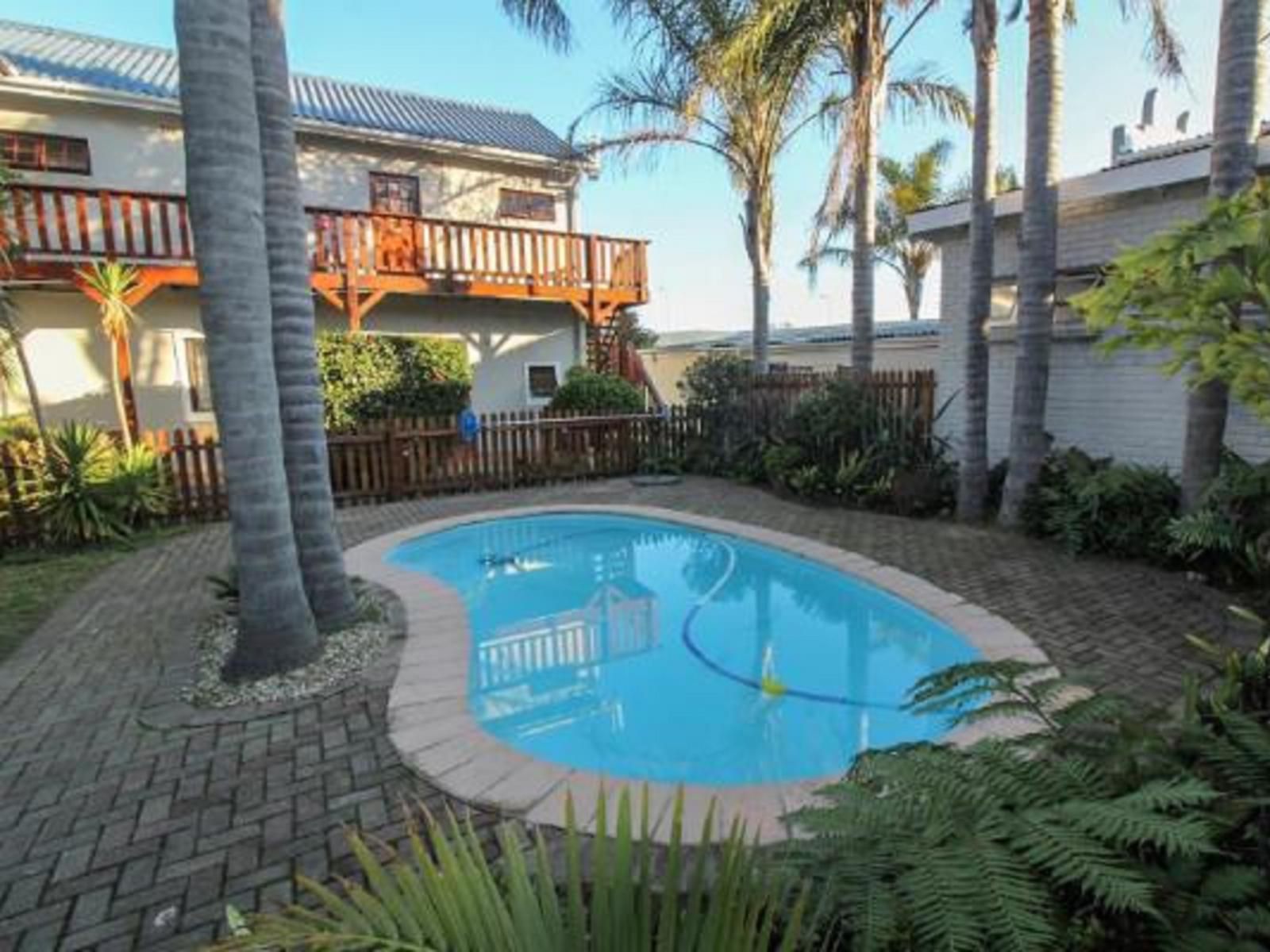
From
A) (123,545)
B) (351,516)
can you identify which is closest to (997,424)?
(351,516)

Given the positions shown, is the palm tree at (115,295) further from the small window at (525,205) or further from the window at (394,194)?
the small window at (525,205)

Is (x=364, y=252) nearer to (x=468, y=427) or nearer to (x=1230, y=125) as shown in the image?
(x=468, y=427)

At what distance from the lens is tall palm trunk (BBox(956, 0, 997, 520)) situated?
7.67 metres

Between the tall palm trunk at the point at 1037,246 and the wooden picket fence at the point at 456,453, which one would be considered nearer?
the tall palm trunk at the point at 1037,246

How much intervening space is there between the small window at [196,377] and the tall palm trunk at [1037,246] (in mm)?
12545

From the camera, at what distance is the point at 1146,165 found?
7.02 metres

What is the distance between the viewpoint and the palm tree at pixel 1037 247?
671 cm

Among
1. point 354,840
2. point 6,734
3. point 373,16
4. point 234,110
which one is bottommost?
point 6,734

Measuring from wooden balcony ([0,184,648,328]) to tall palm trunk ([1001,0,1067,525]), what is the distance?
8641 millimetres

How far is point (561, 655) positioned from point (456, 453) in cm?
607

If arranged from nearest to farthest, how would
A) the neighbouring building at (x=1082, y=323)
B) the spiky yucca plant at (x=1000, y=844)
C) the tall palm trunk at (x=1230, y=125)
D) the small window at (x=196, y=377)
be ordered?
the spiky yucca plant at (x=1000, y=844) < the tall palm trunk at (x=1230, y=125) < the neighbouring building at (x=1082, y=323) < the small window at (x=196, y=377)

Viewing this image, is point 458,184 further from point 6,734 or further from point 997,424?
point 6,734

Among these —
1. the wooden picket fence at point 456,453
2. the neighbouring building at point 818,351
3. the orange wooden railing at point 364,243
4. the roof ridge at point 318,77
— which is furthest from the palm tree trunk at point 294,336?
the roof ridge at point 318,77

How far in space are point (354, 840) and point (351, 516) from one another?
853 centimetres
